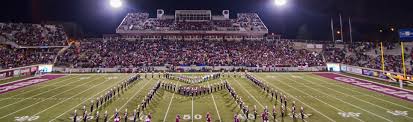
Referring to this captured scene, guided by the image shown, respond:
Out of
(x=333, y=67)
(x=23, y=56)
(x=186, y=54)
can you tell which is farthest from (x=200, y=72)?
(x=23, y=56)

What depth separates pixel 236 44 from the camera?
6097 centimetres

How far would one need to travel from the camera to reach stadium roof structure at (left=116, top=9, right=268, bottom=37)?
206 feet

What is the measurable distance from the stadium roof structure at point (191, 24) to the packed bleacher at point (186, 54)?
248cm

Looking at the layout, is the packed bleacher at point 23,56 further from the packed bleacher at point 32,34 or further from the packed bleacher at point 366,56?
the packed bleacher at point 366,56

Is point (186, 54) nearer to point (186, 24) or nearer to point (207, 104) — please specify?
point (186, 24)

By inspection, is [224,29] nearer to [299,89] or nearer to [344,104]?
[299,89]

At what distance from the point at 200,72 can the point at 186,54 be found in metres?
9.18

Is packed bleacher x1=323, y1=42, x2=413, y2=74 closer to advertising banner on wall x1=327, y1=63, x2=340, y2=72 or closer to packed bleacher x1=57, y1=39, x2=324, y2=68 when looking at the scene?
advertising banner on wall x1=327, y1=63, x2=340, y2=72

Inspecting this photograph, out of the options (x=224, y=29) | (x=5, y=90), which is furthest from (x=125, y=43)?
(x=5, y=90)

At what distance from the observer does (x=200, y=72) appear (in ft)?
152

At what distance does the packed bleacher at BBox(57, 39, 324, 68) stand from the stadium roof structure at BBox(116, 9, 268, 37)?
2.48 m

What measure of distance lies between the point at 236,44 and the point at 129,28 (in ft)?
75.9

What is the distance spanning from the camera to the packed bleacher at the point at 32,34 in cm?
5116

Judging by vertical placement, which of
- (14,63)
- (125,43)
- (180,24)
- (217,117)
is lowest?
(217,117)
